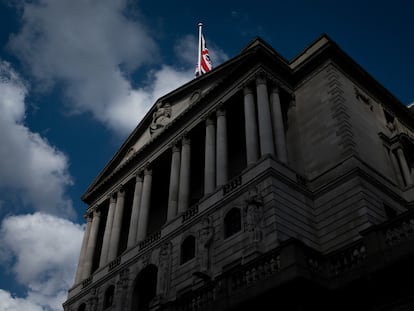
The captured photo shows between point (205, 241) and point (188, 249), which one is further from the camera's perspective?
point (188, 249)

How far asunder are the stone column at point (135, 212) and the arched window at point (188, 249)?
7012mm

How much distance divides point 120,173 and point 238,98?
15190mm

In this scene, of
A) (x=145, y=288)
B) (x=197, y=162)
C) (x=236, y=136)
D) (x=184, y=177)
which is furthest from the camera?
(x=197, y=162)

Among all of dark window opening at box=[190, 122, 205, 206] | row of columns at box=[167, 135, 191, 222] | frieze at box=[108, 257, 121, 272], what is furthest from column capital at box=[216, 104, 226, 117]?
frieze at box=[108, 257, 121, 272]

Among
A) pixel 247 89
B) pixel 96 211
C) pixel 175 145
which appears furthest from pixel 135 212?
pixel 247 89

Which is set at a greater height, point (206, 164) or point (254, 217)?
point (206, 164)

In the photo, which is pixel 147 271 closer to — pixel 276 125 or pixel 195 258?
pixel 195 258

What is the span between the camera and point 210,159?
118 feet

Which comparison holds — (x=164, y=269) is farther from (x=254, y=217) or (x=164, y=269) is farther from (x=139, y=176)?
(x=139, y=176)

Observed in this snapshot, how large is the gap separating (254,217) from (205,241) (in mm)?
4090

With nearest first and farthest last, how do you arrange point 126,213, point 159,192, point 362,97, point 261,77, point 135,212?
1. point 261,77
2. point 362,97
3. point 135,212
4. point 159,192
5. point 126,213

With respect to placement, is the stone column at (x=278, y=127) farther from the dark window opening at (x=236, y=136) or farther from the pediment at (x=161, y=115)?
the pediment at (x=161, y=115)

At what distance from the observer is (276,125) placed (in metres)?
33.8

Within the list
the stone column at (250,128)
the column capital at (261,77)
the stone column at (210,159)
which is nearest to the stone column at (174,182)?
the stone column at (210,159)
